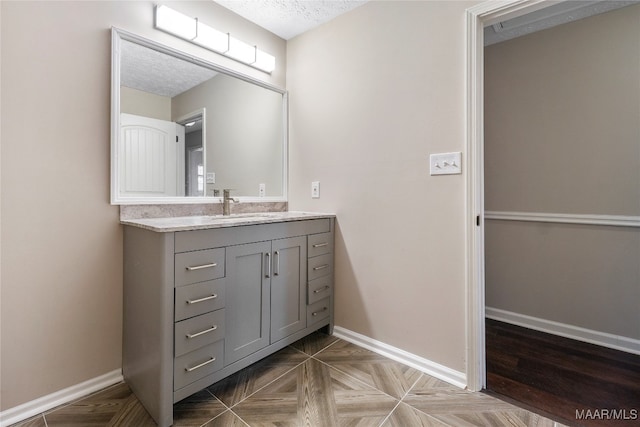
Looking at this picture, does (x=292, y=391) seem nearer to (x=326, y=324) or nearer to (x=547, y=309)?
(x=326, y=324)

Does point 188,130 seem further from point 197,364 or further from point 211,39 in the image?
point 197,364

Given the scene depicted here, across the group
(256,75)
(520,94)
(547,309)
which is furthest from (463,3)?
(547,309)

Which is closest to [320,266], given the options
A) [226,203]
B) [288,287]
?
[288,287]

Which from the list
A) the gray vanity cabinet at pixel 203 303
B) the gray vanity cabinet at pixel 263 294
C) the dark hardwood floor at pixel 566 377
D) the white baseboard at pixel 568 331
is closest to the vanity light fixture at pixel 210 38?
the gray vanity cabinet at pixel 203 303

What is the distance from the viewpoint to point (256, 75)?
224 cm

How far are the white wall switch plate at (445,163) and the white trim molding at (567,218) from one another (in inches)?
45.6

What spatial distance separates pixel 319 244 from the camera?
2.04m

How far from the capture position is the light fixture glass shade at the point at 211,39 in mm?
1869

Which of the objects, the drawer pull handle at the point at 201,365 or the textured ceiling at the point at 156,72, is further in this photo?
the textured ceiling at the point at 156,72

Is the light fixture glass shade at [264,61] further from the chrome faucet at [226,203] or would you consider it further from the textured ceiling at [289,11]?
the chrome faucet at [226,203]

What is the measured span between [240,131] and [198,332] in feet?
4.67

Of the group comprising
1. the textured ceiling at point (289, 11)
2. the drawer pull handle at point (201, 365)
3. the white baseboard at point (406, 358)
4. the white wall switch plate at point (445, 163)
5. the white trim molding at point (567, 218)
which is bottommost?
the white baseboard at point (406, 358)

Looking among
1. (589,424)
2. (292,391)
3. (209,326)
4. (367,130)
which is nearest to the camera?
(589,424)

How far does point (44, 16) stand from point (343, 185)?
5.77ft
